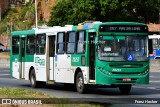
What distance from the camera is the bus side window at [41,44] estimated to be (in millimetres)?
26438

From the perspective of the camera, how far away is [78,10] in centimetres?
7931

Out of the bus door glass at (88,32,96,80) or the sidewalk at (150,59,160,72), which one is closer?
the bus door glass at (88,32,96,80)

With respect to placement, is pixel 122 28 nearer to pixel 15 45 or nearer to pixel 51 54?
pixel 51 54

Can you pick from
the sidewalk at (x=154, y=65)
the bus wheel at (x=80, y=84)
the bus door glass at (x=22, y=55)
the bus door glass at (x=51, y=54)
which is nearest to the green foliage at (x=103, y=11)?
the sidewalk at (x=154, y=65)

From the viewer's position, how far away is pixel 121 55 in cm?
2212

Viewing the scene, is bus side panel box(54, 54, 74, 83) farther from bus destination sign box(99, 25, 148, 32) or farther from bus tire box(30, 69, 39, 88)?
bus destination sign box(99, 25, 148, 32)

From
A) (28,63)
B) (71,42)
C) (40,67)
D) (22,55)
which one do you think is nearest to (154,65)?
(22,55)

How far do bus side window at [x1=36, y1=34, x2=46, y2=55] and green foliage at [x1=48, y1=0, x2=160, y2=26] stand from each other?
50.6m

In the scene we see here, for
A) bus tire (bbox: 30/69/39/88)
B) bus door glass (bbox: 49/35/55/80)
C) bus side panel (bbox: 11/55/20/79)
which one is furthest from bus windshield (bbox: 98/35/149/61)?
bus side panel (bbox: 11/55/20/79)

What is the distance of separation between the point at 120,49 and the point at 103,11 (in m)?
56.7

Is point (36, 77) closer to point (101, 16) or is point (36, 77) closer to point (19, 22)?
point (101, 16)

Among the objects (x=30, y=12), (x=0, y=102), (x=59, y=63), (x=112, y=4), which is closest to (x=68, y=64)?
(x=59, y=63)

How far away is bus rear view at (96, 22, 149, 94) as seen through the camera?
72.4 feet

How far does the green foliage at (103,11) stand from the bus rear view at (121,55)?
181ft
